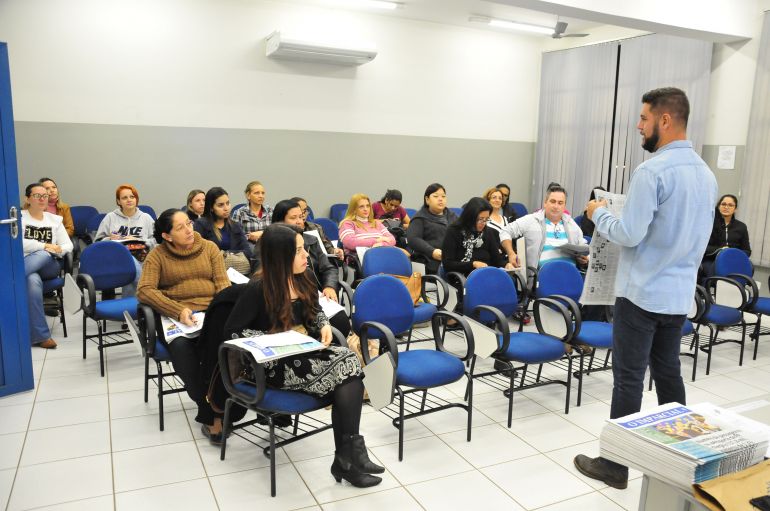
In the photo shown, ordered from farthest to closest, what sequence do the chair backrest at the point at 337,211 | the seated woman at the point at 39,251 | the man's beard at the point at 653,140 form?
1. the chair backrest at the point at 337,211
2. the seated woman at the point at 39,251
3. the man's beard at the point at 653,140

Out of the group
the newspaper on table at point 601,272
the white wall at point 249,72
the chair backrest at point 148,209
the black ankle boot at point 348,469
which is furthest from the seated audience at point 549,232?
the chair backrest at point 148,209

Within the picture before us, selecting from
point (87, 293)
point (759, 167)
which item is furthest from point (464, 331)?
point (759, 167)

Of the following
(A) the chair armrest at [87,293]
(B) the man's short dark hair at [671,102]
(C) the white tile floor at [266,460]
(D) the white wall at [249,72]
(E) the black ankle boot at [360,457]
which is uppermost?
(D) the white wall at [249,72]

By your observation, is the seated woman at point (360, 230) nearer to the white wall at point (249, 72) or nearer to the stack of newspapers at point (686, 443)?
the white wall at point (249, 72)

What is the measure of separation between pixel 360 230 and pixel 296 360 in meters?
3.12

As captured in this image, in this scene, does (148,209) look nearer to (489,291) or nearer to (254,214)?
(254,214)

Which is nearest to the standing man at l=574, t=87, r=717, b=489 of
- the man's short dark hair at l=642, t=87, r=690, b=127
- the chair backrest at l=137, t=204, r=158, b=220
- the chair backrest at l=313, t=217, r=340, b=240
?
the man's short dark hair at l=642, t=87, r=690, b=127

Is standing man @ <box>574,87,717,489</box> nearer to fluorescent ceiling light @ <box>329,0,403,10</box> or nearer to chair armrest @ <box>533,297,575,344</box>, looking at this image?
chair armrest @ <box>533,297,575,344</box>

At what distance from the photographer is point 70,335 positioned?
4.89 meters

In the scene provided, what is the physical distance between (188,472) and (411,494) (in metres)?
1.10

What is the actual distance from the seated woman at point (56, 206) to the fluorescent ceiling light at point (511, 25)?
5.67 meters

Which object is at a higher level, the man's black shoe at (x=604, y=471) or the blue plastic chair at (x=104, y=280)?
the blue plastic chair at (x=104, y=280)

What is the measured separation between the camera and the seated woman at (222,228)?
16.3 feet

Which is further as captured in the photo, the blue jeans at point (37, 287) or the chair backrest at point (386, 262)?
the chair backrest at point (386, 262)
